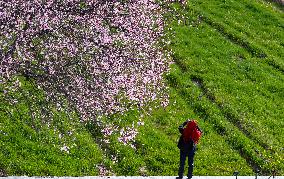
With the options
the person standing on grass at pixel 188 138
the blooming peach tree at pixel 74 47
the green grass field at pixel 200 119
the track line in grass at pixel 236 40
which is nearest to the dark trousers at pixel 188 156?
the person standing on grass at pixel 188 138

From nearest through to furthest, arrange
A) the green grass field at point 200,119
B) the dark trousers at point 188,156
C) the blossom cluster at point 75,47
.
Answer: the blossom cluster at point 75,47 → the dark trousers at point 188,156 → the green grass field at point 200,119

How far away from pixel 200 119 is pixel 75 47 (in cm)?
921

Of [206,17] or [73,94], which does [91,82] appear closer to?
Result: [73,94]

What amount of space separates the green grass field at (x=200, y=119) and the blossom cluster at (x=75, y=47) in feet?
4.68

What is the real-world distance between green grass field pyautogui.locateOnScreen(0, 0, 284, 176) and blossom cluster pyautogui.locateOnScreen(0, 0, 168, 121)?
143 centimetres

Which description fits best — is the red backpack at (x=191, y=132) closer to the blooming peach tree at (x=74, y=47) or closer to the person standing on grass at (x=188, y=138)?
the person standing on grass at (x=188, y=138)

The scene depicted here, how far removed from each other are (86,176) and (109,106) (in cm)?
368

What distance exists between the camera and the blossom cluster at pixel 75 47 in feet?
37.3

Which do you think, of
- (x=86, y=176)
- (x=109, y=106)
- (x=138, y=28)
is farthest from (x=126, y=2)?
(x=86, y=176)

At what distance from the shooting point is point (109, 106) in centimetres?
1320

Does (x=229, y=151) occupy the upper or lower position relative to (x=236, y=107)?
lower

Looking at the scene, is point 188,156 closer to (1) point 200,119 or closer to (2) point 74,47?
(1) point 200,119

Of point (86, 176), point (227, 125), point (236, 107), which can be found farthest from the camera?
point (236, 107)

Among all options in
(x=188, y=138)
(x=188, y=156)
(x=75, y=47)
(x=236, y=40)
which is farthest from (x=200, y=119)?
(x=75, y=47)
